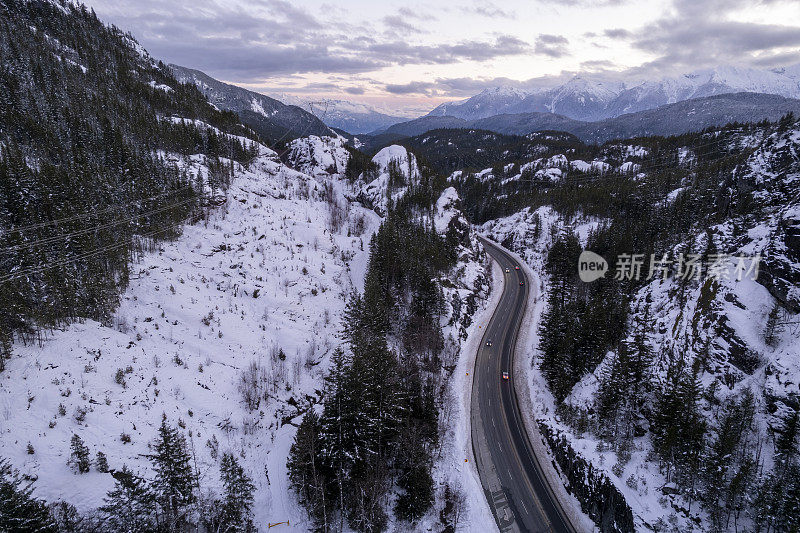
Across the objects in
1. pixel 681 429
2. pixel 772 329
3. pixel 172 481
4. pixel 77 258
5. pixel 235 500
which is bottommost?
pixel 235 500

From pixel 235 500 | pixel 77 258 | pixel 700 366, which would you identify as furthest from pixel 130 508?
pixel 700 366

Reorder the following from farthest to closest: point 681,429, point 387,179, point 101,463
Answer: point 387,179
point 681,429
point 101,463

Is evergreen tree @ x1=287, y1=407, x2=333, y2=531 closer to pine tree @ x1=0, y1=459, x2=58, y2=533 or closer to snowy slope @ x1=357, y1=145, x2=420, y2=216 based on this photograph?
pine tree @ x1=0, y1=459, x2=58, y2=533

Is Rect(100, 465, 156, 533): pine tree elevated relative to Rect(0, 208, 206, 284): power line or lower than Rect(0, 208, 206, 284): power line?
lower

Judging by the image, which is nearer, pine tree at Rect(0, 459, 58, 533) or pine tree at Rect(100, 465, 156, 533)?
pine tree at Rect(0, 459, 58, 533)

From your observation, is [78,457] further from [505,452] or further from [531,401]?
[531,401]

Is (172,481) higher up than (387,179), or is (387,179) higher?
(387,179)

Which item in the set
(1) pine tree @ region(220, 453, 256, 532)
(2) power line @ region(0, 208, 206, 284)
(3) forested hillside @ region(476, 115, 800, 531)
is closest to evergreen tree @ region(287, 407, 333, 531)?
(1) pine tree @ region(220, 453, 256, 532)

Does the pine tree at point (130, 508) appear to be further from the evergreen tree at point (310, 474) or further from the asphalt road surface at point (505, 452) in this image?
the asphalt road surface at point (505, 452)

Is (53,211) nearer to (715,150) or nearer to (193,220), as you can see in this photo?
(193,220)
